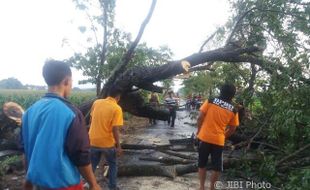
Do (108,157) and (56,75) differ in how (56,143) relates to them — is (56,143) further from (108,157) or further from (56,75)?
(108,157)

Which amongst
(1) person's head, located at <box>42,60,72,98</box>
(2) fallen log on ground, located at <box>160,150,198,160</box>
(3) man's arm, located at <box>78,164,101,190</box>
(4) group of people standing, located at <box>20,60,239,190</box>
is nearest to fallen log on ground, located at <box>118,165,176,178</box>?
(2) fallen log on ground, located at <box>160,150,198,160</box>

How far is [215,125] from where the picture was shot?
18.2ft

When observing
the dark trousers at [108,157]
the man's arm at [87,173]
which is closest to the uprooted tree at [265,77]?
the dark trousers at [108,157]

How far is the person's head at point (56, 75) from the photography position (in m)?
2.78

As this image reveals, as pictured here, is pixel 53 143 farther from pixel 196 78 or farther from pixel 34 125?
pixel 196 78

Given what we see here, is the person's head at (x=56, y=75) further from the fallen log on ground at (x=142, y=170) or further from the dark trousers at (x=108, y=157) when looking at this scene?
the fallen log on ground at (x=142, y=170)

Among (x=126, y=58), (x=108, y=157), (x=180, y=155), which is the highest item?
(x=126, y=58)

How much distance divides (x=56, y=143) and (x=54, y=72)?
0.56 metres

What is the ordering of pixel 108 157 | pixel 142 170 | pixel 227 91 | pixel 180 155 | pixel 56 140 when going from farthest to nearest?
pixel 180 155 < pixel 142 170 < pixel 108 157 < pixel 227 91 < pixel 56 140

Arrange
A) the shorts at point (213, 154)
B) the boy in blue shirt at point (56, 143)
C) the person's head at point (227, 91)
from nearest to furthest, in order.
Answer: the boy in blue shirt at point (56, 143) → the person's head at point (227, 91) → the shorts at point (213, 154)

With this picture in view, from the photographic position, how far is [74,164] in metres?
2.72

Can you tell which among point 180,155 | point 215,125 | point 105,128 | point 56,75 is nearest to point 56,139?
point 56,75

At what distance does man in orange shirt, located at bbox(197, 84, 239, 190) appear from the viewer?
5.55 meters

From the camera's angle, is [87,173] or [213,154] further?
[213,154]
